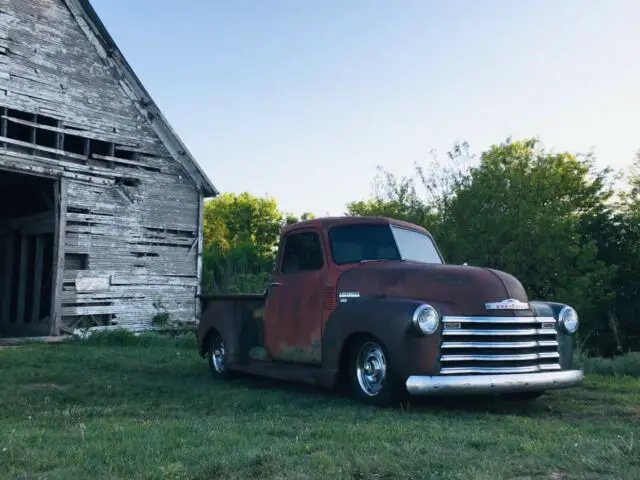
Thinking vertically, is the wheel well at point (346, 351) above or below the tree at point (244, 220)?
below

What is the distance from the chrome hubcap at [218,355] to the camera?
9.46 meters

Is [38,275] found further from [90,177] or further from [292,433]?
[292,433]

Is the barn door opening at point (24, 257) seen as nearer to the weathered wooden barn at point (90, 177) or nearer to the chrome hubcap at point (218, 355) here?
the weathered wooden barn at point (90, 177)

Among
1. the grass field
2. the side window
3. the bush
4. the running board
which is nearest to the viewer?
the grass field

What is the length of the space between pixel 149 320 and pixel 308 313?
1076 centimetres

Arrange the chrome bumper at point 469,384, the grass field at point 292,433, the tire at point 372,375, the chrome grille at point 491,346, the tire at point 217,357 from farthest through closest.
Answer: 1. the tire at point 217,357
2. the tire at point 372,375
3. the chrome grille at point 491,346
4. the chrome bumper at point 469,384
5. the grass field at point 292,433

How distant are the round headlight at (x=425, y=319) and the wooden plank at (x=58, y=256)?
11.5m

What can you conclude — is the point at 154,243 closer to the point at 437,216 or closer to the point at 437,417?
the point at 437,216

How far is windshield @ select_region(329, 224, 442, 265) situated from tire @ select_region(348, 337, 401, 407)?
1.16 metres

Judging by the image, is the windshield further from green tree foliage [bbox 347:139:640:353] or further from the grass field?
green tree foliage [bbox 347:139:640:353]

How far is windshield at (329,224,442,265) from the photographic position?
781 centimetres

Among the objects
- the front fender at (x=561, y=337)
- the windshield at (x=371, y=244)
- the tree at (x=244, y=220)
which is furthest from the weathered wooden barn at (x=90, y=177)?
the tree at (x=244, y=220)

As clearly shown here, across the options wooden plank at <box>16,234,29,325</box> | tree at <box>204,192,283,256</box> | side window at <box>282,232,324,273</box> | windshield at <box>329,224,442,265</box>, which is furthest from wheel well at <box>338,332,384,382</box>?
tree at <box>204,192,283,256</box>

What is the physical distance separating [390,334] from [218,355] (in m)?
3.79
